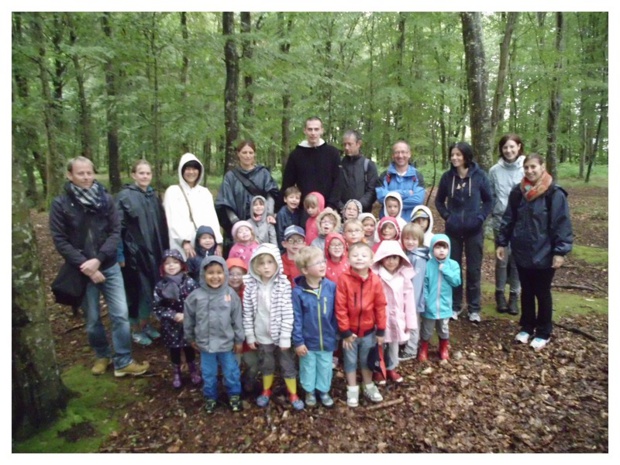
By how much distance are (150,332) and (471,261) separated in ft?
14.7

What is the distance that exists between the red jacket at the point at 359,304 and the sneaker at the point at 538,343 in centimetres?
234

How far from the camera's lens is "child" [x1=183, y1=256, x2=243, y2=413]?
346 centimetres

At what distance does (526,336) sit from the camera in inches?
187

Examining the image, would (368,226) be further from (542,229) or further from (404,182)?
(542,229)

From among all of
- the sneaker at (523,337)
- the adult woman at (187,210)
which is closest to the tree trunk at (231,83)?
the adult woman at (187,210)

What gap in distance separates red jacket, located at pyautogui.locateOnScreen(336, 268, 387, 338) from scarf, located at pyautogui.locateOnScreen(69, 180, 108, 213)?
2.56 meters

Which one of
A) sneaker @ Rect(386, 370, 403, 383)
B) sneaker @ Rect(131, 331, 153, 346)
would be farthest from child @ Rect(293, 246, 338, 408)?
sneaker @ Rect(131, 331, 153, 346)

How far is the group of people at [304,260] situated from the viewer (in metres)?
3.56

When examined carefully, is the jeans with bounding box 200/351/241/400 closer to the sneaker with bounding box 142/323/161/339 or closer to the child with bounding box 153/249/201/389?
the child with bounding box 153/249/201/389

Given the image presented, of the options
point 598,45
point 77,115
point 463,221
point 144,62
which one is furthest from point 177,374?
point 598,45

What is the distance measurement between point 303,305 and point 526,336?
10.3 ft

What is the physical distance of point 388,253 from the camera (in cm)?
392

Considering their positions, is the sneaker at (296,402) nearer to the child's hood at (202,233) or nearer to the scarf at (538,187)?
the child's hood at (202,233)

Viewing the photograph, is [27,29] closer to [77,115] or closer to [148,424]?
[77,115]
